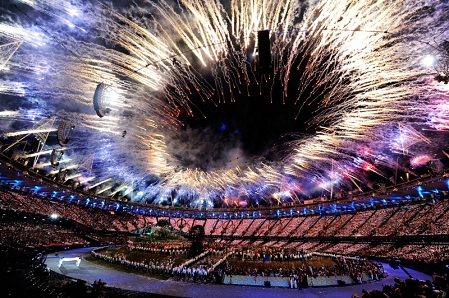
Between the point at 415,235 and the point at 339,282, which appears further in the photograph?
the point at 415,235

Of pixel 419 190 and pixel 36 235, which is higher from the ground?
pixel 419 190

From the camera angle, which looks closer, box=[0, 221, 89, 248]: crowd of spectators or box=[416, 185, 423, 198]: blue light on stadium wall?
box=[0, 221, 89, 248]: crowd of spectators

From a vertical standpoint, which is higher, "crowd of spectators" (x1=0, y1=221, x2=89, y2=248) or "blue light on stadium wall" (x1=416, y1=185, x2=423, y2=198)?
"blue light on stadium wall" (x1=416, y1=185, x2=423, y2=198)

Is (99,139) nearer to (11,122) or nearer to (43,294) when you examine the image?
(11,122)

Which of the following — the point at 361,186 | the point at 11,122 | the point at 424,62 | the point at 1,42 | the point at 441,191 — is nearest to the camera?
the point at 1,42

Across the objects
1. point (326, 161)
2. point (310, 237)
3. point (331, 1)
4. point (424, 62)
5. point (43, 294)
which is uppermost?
point (331, 1)

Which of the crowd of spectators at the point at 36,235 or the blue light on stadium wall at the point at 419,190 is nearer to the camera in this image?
the crowd of spectators at the point at 36,235

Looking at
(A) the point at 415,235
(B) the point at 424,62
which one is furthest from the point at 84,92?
(A) the point at 415,235

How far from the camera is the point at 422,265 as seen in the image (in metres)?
23.7

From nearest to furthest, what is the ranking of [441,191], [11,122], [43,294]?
[43,294]
[11,122]
[441,191]

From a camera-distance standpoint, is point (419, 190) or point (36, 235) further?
point (419, 190)

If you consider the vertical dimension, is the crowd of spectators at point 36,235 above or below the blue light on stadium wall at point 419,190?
below

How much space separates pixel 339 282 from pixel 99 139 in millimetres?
33495

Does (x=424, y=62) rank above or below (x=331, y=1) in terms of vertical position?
below
